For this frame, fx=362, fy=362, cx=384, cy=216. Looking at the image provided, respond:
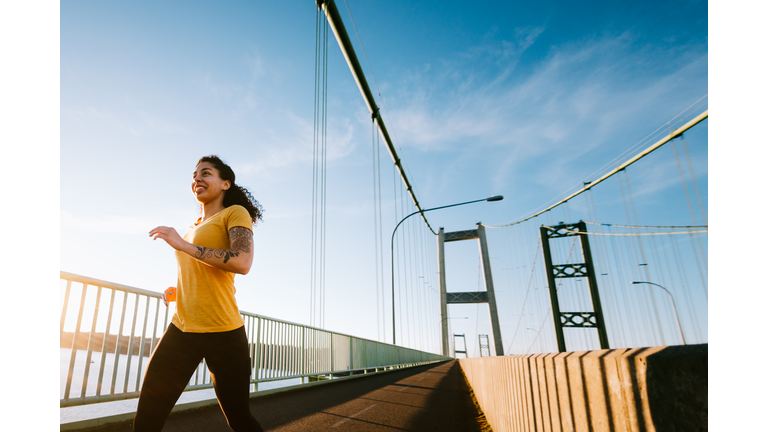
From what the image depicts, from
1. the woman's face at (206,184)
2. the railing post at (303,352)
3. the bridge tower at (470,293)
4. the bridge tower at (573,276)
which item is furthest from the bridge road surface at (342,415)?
the bridge tower at (470,293)

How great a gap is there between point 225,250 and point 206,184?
466mm

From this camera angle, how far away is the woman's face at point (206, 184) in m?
1.80

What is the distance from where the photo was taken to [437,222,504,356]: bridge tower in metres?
34.8

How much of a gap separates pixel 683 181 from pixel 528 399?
630 inches

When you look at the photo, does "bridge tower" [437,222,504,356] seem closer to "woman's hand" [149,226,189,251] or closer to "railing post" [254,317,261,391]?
"railing post" [254,317,261,391]

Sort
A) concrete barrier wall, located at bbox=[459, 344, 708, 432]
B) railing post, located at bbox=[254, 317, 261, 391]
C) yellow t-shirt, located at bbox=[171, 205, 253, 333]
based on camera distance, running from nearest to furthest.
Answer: concrete barrier wall, located at bbox=[459, 344, 708, 432] < yellow t-shirt, located at bbox=[171, 205, 253, 333] < railing post, located at bbox=[254, 317, 261, 391]

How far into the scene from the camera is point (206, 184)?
1.80 meters

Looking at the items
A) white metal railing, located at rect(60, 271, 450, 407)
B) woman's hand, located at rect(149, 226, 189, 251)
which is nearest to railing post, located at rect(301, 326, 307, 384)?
white metal railing, located at rect(60, 271, 450, 407)

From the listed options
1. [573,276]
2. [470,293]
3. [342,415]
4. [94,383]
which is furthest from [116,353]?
[470,293]

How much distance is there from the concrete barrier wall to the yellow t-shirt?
1.37m

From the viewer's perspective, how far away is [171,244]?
4.52 ft

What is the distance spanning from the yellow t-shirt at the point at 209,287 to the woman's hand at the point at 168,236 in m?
0.22

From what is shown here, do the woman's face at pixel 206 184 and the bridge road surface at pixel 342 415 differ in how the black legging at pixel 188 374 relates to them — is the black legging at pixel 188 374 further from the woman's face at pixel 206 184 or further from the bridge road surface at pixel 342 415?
the bridge road surface at pixel 342 415

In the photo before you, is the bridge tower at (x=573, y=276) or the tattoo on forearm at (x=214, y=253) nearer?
the tattoo on forearm at (x=214, y=253)
